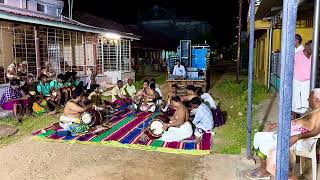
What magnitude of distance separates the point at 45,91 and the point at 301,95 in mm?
7820

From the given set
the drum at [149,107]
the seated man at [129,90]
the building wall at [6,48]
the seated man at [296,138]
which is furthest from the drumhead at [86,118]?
the building wall at [6,48]

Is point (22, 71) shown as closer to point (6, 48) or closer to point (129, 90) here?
point (6, 48)

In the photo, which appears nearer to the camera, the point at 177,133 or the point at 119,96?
the point at 177,133

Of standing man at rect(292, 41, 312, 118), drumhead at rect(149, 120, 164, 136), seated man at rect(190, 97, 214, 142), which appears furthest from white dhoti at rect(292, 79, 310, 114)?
drumhead at rect(149, 120, 164, 136)

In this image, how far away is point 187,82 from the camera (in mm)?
14492

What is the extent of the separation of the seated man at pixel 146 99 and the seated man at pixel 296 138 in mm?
5820

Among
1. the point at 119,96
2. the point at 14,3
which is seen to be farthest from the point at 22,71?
the point at 119,96

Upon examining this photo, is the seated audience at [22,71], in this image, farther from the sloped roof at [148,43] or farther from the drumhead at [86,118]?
the sloped roof at [148,43]

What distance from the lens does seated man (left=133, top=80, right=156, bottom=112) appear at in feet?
34.3

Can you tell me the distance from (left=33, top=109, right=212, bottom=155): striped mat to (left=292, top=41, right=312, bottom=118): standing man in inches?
81.3

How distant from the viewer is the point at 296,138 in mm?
3971

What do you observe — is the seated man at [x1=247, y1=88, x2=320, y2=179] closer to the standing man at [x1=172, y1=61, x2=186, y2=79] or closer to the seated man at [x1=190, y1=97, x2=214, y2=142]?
the seated man at [x1=190, y1=97, x2=214, y2=142]

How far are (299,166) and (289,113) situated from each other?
2.91 meters

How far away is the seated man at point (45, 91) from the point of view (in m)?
10.5
